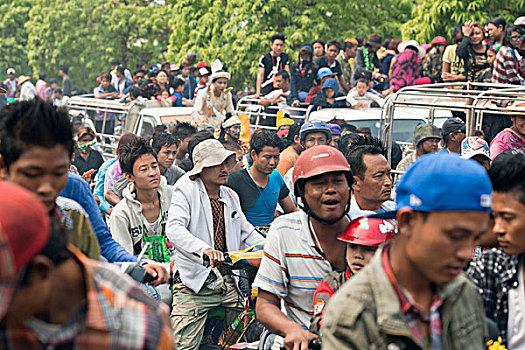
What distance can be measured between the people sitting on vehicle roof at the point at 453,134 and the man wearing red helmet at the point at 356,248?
461 centimetres

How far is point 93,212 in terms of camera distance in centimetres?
377

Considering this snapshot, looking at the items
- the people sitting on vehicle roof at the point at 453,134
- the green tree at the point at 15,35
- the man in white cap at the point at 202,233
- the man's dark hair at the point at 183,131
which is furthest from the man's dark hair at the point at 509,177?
the green tree at the point at 15,35

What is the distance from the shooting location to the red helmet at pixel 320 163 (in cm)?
387

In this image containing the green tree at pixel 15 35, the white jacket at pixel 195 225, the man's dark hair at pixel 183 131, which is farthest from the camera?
the green tree at pixel 15 35

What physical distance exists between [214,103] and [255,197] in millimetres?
5881

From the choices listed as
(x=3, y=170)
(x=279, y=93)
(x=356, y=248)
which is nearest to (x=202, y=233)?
(x=356, y=248)

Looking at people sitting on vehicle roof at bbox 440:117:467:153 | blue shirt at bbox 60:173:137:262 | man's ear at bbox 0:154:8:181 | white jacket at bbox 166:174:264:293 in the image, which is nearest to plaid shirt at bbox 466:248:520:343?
blue shirt at bbox 60:173:137:262

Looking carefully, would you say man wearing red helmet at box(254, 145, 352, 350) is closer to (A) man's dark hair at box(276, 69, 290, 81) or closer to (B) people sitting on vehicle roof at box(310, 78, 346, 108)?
(B) people sitting on vehicle roof at box(310, 78, 346, 108)

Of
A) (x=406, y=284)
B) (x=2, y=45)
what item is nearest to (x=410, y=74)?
(x=406, y=284)

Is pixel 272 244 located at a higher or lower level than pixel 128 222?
higher

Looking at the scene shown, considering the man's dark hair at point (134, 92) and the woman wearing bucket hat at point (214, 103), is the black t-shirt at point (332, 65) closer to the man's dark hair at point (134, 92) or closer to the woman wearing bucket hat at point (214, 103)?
the woman wearing bucket hat at point (214, 103)

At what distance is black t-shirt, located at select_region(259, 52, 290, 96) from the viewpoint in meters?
14.8

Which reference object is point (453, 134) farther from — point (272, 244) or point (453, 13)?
point (453, 13)

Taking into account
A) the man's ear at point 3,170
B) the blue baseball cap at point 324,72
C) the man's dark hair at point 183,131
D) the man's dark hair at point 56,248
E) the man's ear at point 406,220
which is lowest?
the man's dark hair at point 56,248
